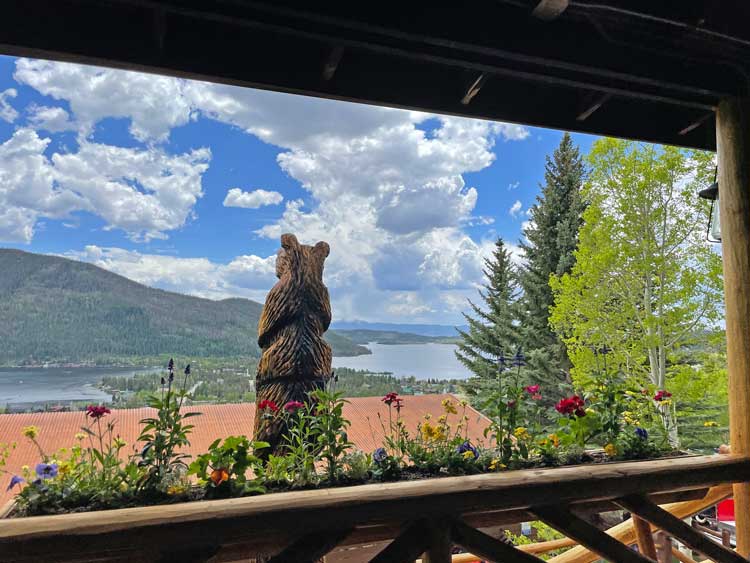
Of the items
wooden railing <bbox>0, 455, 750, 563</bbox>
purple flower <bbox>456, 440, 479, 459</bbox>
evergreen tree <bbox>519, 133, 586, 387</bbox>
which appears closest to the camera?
wooden railing <bbox>0, 455, 750, 563</bbox>

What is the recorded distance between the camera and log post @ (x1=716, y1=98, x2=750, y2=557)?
1.81 metres

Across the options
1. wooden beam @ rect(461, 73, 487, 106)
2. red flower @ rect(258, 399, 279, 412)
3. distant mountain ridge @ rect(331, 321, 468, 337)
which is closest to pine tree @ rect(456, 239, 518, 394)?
distant mountain ridge @ rect(331, 321, 468, 337)

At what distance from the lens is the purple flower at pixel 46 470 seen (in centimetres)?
127

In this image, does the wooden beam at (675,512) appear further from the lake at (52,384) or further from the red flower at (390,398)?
the lake at (52,384)

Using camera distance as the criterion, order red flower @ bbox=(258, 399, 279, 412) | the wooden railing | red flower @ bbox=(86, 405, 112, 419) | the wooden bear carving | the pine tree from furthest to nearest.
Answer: the pine tree → the wooden bear carving → red flower @ bbox=(258, 399, 279, 412) → red flower @ bbox=(86, 405, 112, 419) → the wooden railing

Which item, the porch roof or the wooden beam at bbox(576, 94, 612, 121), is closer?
the porch roof

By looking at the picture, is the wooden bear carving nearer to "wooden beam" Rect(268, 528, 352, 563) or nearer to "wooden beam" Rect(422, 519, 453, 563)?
"wooden beam" Rect(268, 528, 352, 563)

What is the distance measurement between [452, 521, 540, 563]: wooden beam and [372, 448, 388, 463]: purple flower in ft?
0.99

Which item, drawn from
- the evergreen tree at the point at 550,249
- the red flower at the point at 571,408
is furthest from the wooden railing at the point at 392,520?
the evergreen tree at the point at 550,249

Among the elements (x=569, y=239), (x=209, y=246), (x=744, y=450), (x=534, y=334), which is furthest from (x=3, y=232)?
(x=569, y=239)

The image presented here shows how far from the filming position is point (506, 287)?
373 inches

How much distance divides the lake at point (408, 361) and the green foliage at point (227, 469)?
87 centimetres

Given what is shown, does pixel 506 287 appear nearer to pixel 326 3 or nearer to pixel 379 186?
pixel 379 186

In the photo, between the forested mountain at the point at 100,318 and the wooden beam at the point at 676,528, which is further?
the forested mountain at the point at 100,318
